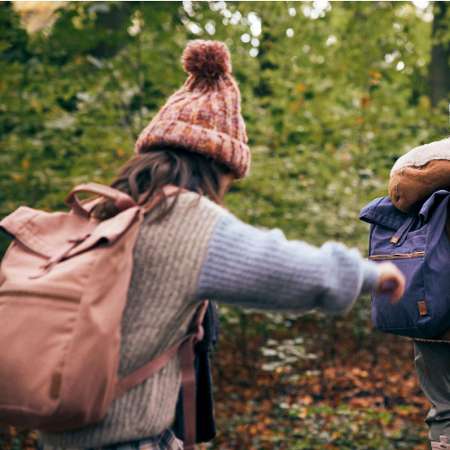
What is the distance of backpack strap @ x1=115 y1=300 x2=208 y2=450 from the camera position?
6.29 ft

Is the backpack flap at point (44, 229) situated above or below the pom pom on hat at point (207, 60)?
below

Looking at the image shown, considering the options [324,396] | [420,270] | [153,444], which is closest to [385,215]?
[420,270]

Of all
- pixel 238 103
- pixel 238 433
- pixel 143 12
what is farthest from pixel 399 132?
pixel 238 103

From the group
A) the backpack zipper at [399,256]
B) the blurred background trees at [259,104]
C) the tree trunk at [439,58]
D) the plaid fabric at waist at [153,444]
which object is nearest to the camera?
the plaid fabric at waist at [153,444]

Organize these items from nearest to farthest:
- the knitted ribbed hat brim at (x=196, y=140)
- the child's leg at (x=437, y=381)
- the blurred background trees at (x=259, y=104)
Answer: the knitted ribbed hat brim at (x=196, y=140) < the child's leg at (x=437, y=381) < the blurred background trees at (x=259, y=104)

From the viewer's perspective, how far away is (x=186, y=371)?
2043 mm

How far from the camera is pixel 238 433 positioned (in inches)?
265

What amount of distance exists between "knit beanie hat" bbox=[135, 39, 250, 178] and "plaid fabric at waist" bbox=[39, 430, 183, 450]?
83 cm

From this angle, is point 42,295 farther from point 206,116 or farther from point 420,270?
point 420,270

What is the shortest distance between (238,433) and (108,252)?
17.4 ft

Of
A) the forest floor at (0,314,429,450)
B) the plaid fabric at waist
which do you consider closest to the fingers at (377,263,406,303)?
the plaid fabric at waist

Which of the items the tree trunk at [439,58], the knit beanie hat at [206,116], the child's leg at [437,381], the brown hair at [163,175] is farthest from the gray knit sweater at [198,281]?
the tree trunk at [439,58]

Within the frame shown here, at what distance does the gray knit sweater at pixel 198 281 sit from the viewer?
182 centimetres

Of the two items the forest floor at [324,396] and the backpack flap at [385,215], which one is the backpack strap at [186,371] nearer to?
the backpack flap at [385,215]
